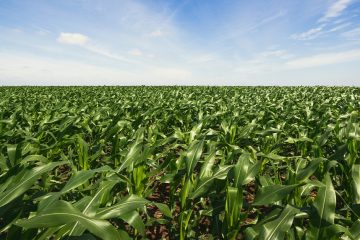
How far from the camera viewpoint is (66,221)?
1.19 m

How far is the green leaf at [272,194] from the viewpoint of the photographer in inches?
69.1

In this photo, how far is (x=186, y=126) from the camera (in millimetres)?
5922

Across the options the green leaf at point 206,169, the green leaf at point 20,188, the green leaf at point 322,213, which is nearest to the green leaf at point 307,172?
the green leaf at point 322,213

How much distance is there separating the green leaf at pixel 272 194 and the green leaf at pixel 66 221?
905 mm

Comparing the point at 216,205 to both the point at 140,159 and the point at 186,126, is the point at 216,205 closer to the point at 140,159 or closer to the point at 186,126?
the point at 140,159

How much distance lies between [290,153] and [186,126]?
1.93m

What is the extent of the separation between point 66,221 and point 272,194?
114 cm

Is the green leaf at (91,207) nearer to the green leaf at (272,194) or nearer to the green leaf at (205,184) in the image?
the green leaf at (205,184)

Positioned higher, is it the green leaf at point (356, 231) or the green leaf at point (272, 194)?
the green leaf at point (272, 194)

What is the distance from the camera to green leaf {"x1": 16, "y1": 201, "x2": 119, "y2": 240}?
3.87ft

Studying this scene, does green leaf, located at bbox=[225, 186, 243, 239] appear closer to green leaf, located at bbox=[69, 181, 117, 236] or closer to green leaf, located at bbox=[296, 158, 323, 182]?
green leaf, located at bbox=[296, 158, 323, 182]

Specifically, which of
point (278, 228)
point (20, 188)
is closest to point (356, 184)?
point (278, 228)

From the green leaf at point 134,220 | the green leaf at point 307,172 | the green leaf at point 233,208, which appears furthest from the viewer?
the green leaf at point 307,172

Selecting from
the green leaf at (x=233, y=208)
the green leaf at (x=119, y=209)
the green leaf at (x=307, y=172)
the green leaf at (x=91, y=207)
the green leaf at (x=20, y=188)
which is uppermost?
the green leaf at (x=20, y=188)
